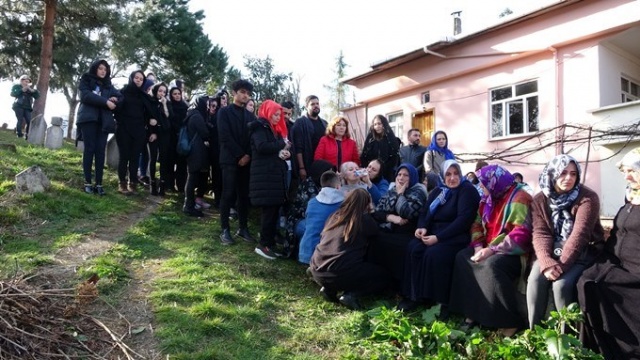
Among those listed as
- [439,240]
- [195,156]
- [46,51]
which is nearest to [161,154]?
[195,156]

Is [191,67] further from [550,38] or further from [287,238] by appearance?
[287,238]

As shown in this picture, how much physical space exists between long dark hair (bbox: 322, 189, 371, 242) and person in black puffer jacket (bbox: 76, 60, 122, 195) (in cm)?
391

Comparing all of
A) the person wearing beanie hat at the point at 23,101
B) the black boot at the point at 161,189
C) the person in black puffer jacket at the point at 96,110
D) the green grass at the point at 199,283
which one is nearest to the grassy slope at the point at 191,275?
the green grass at the point at 199,283

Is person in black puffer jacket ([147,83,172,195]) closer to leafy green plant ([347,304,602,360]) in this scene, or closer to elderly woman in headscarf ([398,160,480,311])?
elderly woman in headscarf ([398,160,480,311])

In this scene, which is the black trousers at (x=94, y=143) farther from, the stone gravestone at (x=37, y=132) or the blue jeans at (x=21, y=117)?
the blue jeans at (x=21, y=117)

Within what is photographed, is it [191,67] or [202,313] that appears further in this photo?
[191,67]

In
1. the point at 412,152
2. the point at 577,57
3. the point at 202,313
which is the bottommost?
the point at 202,313

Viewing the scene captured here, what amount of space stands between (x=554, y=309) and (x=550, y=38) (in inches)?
404

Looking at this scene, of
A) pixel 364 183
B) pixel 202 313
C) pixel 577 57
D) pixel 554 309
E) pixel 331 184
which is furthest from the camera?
pixel 577 57

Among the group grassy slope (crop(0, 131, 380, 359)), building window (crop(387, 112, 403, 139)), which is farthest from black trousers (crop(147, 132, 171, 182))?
building window (crop(387, 112, 403, 139))

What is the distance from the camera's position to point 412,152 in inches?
316

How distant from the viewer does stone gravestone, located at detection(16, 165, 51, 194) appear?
6.65 metres

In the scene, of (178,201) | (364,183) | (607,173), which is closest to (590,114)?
(607,173)

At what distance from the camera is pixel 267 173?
596cm
